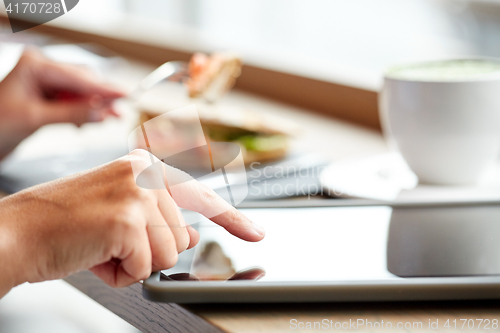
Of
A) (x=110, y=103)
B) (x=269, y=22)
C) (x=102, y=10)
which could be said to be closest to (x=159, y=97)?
(x=110, y=103)

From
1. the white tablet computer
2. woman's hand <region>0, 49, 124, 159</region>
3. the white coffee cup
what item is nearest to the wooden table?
the white tablet computer

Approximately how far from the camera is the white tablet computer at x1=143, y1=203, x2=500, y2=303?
26 cm

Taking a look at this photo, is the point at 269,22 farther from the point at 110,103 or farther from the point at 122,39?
the point at 110,103

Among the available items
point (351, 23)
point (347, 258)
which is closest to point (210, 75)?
point (347, 258)

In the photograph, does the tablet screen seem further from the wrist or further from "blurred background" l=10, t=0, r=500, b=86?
"blurred background" l=10, t=0, r=500, b=86

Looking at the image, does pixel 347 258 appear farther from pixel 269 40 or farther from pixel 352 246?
pixel 269 40

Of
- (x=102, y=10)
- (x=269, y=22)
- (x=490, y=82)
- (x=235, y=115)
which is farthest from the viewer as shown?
(x=269, y=22)

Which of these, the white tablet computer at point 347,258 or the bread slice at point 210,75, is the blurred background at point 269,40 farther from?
the white tablet computer at point 347,258

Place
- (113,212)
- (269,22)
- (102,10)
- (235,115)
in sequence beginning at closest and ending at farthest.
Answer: (113,212)
(235,115)
(102,10)
(269,22)

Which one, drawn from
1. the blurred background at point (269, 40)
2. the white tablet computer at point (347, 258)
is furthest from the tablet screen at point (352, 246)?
the blurred background at point (269, 40)

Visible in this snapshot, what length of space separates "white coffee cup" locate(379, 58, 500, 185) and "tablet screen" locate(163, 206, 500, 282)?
0.30 feet

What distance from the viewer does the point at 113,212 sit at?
0.93ft

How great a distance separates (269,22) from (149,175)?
2899mm

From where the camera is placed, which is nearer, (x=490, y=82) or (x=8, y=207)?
(x=8, y=207)
